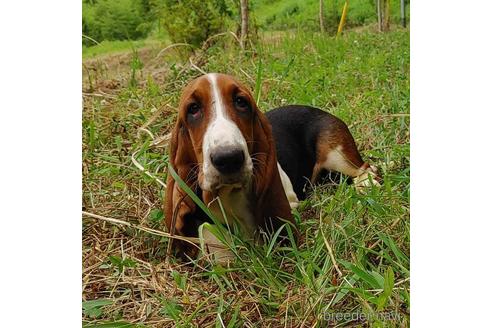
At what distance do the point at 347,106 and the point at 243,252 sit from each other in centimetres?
104

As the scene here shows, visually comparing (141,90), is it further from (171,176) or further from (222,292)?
(222,292)

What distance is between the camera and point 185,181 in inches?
93.9

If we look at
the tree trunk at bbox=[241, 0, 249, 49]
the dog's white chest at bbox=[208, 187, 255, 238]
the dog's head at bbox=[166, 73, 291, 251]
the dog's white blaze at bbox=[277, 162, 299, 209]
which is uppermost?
the tree trunk at bbox=[241, 0, 249, 49]

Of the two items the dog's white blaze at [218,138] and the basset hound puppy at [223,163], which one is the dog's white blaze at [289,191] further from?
the dog's white blaze at [218,138]

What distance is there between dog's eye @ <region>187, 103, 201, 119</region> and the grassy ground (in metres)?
0.42

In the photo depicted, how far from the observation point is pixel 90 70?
8.92ft

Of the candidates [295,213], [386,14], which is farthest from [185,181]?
[386,14]

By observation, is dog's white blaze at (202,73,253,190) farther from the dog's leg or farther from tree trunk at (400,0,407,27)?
the dog's leg

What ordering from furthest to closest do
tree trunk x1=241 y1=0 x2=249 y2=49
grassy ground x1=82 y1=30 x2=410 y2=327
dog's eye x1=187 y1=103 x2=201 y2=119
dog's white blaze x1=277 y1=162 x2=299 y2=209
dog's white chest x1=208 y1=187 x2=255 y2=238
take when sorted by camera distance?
1. dog's white blaze x1=277 y1=162 x2=299 y2=209
2. tree trunk x1=241 y1=0 x2=249 y2=49
3. dog's white chest x1=208 y1=187 x2=255 y2=238
4. dog's eye x1=187 y1=103 x2=201 y2=119
5. grassy ground x1=82 y1=30 x2=410 y2=327

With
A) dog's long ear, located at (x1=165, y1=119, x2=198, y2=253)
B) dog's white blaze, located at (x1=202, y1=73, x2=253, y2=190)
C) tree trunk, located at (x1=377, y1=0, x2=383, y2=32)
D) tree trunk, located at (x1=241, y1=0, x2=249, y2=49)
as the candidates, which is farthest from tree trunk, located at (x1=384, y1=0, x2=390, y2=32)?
dog's long ear, located at (x1=165, y1=119, x2=198, y2=253)

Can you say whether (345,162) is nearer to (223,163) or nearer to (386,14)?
(386,14)

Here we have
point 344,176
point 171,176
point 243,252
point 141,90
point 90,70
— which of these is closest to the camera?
point 243,252

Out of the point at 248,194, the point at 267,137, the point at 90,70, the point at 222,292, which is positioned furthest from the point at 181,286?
the point at 90,70

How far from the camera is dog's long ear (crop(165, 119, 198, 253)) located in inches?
92.7
